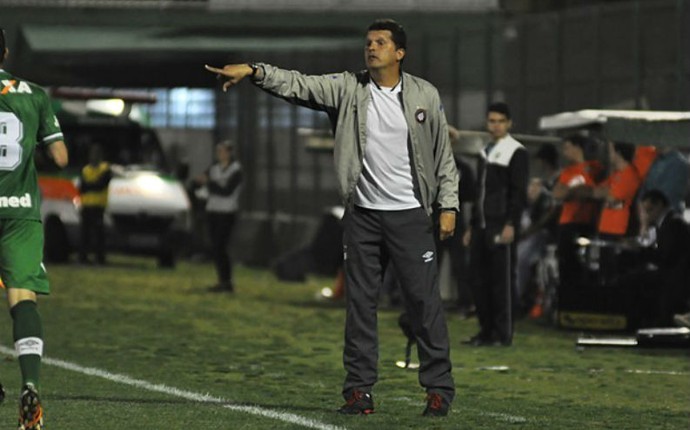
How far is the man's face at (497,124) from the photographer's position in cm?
1538

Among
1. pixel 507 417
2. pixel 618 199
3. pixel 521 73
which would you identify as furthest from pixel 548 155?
pixel 507 417

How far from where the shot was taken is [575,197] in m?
17.9

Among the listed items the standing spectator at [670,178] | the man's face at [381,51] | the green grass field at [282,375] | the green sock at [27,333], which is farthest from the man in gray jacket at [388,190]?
the standing spectator at [670,178]

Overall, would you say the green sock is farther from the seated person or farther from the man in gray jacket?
the seated person

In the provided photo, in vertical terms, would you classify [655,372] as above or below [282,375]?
below

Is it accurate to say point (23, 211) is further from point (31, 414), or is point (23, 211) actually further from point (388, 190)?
point (388, 190)

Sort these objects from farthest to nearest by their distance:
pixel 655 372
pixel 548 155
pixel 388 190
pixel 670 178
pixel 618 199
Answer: pixel 548 155 < pixel 618 199 < pixel 670 178 < pixel 655 372 < pixel 388 190

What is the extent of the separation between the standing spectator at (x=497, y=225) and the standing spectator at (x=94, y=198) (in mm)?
12937

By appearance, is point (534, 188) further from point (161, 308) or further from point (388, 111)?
point (388, 111)

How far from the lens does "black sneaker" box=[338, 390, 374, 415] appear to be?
10.2 m

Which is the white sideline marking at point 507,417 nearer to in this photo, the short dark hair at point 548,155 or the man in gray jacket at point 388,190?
the man in gray jacket at point 388,190

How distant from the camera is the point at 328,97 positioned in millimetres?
10094

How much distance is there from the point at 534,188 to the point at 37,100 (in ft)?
36.7

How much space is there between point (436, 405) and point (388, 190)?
1120mm
